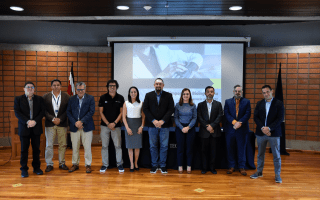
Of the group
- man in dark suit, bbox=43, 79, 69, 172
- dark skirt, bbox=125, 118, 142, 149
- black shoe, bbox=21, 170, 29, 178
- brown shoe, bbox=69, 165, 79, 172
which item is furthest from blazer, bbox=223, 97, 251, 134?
black shoe, bbox=21, 170, 29, 178

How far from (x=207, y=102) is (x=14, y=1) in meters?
3.88

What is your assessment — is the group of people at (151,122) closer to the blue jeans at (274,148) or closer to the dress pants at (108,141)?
the dress pants at (108,141)

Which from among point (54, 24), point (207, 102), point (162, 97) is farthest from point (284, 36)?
point (54, 24)

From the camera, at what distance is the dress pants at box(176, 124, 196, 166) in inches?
142

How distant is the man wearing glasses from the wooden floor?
311 millimetres

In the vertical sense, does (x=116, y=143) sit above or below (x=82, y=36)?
below

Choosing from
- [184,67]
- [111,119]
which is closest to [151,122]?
[111,119]

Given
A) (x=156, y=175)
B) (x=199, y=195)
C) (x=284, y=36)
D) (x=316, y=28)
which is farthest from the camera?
(x=284, y=36)

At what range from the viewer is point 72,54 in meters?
5.91

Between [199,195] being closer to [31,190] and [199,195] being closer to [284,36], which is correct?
[31,190]

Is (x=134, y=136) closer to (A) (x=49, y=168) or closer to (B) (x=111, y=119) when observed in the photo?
(B) (x=111, y=119)

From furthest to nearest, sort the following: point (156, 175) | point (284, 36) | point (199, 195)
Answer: point (284, 36) → point (156, 175) → point (199, 195)

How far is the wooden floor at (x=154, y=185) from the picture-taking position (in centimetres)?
282

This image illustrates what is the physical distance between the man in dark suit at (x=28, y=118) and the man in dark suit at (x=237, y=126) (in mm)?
3156
